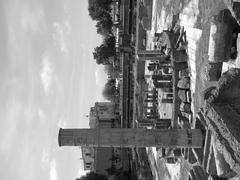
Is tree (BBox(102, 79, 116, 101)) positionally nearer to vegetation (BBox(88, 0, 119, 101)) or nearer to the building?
the building

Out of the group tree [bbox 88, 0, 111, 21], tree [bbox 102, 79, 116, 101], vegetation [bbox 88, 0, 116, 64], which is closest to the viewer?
tree [bbox 88, 0, 111, 21]

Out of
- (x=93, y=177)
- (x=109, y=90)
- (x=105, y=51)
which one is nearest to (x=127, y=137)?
(x=105, y=51)

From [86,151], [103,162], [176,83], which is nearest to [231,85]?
[176,83]

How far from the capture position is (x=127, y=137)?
11664 mm

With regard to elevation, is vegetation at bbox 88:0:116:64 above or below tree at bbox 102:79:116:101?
above

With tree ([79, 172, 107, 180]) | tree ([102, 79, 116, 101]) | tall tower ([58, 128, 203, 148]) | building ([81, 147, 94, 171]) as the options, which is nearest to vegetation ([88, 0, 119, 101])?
tree ([102, 79, 116, 101])

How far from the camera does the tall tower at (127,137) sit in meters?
11.5

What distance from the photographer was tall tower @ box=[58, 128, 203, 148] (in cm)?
1152

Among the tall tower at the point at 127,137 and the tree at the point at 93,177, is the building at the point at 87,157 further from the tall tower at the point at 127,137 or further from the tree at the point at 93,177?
the tall tower at the point at 127,137

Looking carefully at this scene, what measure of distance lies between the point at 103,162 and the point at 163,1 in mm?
31682

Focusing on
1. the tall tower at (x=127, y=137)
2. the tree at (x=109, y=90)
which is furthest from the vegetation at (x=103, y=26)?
the tall tower at (x=127, y=137)

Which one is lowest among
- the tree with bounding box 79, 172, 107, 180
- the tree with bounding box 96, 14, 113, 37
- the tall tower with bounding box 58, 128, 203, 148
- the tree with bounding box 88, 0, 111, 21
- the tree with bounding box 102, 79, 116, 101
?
the tree with bounding box 79, 172, 107, 180

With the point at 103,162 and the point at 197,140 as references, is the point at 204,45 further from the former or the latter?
the point at 103,162

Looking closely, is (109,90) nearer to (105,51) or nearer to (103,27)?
(105,51)
